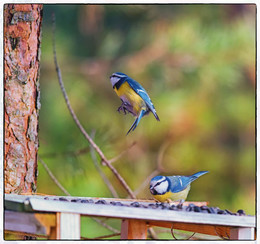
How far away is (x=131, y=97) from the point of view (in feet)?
5.96

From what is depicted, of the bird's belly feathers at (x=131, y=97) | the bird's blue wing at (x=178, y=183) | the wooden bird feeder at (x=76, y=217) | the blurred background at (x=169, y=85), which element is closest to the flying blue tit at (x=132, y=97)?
the bird's belly feathers at (x=131, y=97)

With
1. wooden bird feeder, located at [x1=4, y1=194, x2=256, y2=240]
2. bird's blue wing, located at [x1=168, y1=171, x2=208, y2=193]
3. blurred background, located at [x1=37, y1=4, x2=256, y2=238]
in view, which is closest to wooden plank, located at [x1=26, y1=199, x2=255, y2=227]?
wooden bird feeder, located at [x1=4, y1=194, x2=256, y2=240]

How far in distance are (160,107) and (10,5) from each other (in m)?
1.62

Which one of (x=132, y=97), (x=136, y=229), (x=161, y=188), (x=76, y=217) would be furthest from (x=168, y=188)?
(x=76, y=217)

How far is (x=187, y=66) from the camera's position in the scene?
11.3ft

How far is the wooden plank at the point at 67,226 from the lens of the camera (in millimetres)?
1217

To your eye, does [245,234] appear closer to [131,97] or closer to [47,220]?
[47,220]

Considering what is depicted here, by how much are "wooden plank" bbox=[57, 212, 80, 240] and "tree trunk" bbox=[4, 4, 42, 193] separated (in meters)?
0.44

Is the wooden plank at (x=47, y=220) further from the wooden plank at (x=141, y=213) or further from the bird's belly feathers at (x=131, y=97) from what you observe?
the bird's belly feathers at (x=131, y=97)

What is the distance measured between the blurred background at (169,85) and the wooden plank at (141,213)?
1706mm

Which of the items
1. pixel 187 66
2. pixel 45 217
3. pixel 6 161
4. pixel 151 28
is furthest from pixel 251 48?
pixel 45 217

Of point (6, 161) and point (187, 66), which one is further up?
point (187, 66)

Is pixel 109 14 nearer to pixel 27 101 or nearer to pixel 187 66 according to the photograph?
pixel 187 66

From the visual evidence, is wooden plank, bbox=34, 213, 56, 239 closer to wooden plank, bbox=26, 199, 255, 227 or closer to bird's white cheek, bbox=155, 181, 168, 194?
wooden plank, bbox=26, 199, 255, 227
